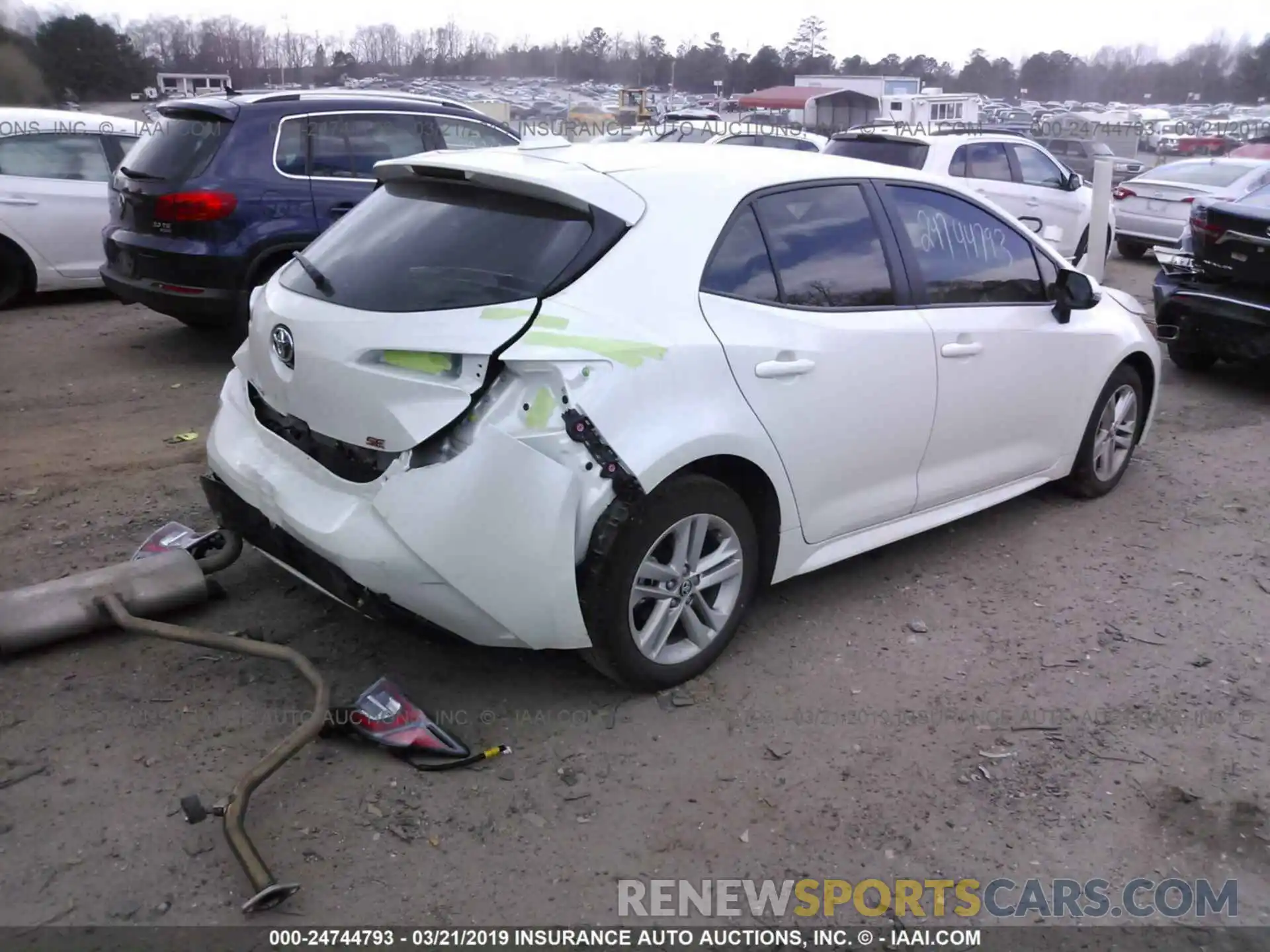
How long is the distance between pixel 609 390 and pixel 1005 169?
10.8 meters

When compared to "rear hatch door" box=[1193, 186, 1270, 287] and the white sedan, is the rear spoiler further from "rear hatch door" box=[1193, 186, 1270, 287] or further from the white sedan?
the white sedan

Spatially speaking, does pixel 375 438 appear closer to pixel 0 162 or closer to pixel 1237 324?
pixel 1237 324

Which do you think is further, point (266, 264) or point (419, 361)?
point (266, 264)

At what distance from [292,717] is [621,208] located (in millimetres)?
1903

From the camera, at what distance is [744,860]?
2.90 m

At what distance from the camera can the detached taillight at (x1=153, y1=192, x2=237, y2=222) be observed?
674cm

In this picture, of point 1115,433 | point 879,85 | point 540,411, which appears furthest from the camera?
point 879,85

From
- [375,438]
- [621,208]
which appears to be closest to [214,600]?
[375,438]

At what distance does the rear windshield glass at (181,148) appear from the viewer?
6871 mm

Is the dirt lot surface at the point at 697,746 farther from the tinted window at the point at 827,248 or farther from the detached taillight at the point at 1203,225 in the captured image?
the detached taillight at the point at 1203,225

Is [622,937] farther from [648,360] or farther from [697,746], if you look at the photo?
[648,360]

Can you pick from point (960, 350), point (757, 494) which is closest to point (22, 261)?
point (757, 494)

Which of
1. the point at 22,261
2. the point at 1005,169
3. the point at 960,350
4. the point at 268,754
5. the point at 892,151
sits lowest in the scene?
the point at 268,754

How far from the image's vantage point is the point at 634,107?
27828 mm
